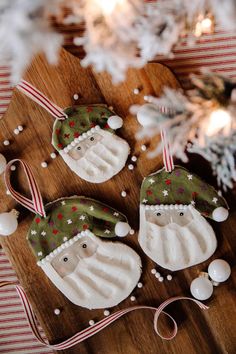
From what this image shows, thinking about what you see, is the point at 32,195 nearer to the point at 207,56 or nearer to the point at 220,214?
the point at 220,214

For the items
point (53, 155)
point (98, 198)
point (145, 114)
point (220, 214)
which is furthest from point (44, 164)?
point (220, 214)

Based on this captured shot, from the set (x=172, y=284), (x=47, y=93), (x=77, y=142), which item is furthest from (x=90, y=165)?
(x=172, y=284)

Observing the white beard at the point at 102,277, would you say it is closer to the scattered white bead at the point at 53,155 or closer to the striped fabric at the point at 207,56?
the scattered white bead at the point at 53,155

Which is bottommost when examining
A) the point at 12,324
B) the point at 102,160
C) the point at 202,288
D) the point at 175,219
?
the point at 12,324

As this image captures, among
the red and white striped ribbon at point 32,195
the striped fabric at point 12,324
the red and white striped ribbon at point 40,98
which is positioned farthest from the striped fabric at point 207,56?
the striped fabric at point 12,324

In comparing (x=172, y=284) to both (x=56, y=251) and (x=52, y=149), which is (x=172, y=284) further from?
(x=52, y=149)
